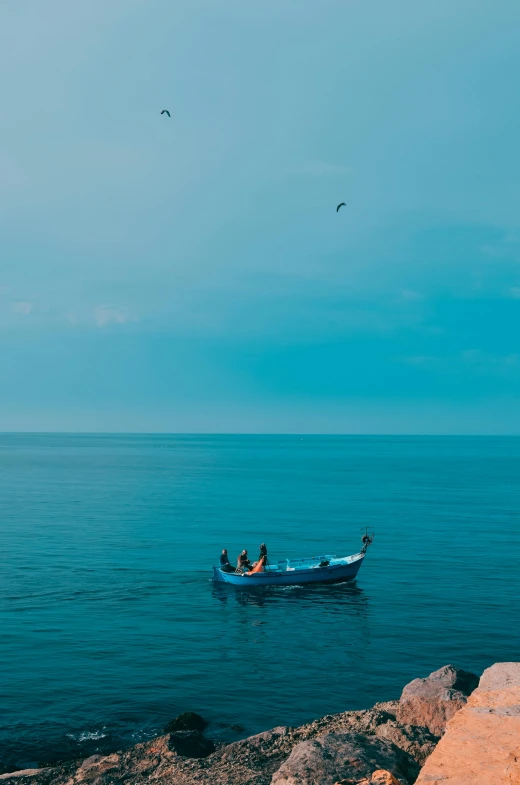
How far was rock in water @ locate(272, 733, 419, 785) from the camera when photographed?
14.2 m

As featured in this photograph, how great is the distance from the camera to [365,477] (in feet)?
473

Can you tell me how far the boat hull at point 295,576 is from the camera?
45.0 metres

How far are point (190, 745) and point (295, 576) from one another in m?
25.4

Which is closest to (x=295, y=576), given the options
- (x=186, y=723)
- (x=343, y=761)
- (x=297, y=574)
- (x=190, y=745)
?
(x=297, y=574)

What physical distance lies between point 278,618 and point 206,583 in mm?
9103

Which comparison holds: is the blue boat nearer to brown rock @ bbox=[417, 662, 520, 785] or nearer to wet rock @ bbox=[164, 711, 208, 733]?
wet rock @ bbox=[164, 711, 208, 733]

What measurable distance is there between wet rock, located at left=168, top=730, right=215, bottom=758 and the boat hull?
23.5 m

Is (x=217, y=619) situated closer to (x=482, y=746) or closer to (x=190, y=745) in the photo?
(x=190, y=745)

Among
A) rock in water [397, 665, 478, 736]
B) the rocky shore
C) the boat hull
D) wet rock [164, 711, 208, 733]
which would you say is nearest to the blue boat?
the boat hull

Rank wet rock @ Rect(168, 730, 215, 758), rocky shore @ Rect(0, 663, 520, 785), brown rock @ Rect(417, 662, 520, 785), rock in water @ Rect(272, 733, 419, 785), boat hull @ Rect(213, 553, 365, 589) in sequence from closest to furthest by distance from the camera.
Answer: brown rock @ Rect(417, 662, 520, 785) → rocky shore @ Rect(0, 663, 520, 785) → rock in water @ Rect(272, 733, 419, 785) → wet rock @ Rect(168, 730, 215, 758) → boat hull @ Rect(213, 553, 365, 589)

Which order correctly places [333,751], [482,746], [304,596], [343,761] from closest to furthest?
[482,746] → [343,761] → [333,751] → [304,596]

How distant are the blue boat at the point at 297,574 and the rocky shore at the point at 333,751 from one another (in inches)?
861

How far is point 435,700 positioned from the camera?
20125 mm

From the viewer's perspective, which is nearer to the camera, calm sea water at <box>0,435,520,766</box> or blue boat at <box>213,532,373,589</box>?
calm sea water at <box>0,435,520,766</box>
